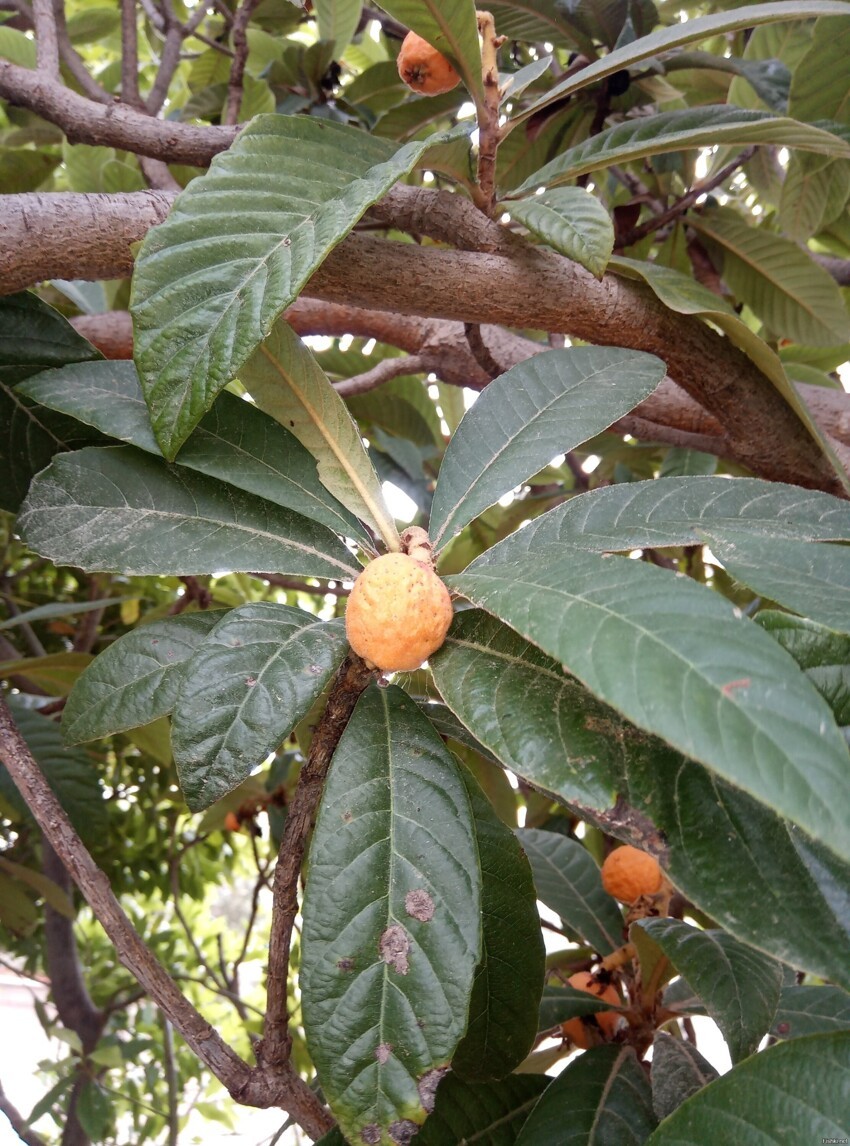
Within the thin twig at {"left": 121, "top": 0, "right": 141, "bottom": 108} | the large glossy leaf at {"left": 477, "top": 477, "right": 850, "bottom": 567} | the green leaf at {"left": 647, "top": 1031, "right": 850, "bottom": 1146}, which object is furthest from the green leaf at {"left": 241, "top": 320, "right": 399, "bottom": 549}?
the thin twig at {"left": 121, "top": 0, "right": 141, "bottom": 108}

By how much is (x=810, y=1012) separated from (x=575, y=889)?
0.28 meters

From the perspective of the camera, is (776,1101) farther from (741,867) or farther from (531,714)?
(531,714)

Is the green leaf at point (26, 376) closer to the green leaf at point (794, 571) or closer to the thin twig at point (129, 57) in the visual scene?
the green leaf at point (794, 571)

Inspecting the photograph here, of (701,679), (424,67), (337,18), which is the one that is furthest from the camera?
(337,18)

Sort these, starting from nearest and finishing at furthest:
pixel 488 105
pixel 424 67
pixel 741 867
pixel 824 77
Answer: pixel 741 867, pixel 488 105, pixel 424 67, pixel 824 77

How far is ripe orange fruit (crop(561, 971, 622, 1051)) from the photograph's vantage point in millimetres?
1022

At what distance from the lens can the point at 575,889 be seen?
1096mm

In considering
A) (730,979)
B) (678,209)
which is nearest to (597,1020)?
(730,979)

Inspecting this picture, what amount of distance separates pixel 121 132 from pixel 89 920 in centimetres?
208

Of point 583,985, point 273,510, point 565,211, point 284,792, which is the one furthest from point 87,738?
point 284,792

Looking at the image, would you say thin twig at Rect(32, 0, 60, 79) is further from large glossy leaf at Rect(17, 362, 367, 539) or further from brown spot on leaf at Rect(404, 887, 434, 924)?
brown spot on leaf at Rect(404, 887, 434, 924)

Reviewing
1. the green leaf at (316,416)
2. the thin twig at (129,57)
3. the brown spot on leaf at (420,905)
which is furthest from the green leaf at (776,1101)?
the thin twig at (129,57)

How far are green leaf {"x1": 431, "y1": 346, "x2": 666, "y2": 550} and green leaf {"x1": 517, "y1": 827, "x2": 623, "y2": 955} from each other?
0.56m

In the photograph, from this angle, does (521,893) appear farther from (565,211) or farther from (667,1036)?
(565,211)
